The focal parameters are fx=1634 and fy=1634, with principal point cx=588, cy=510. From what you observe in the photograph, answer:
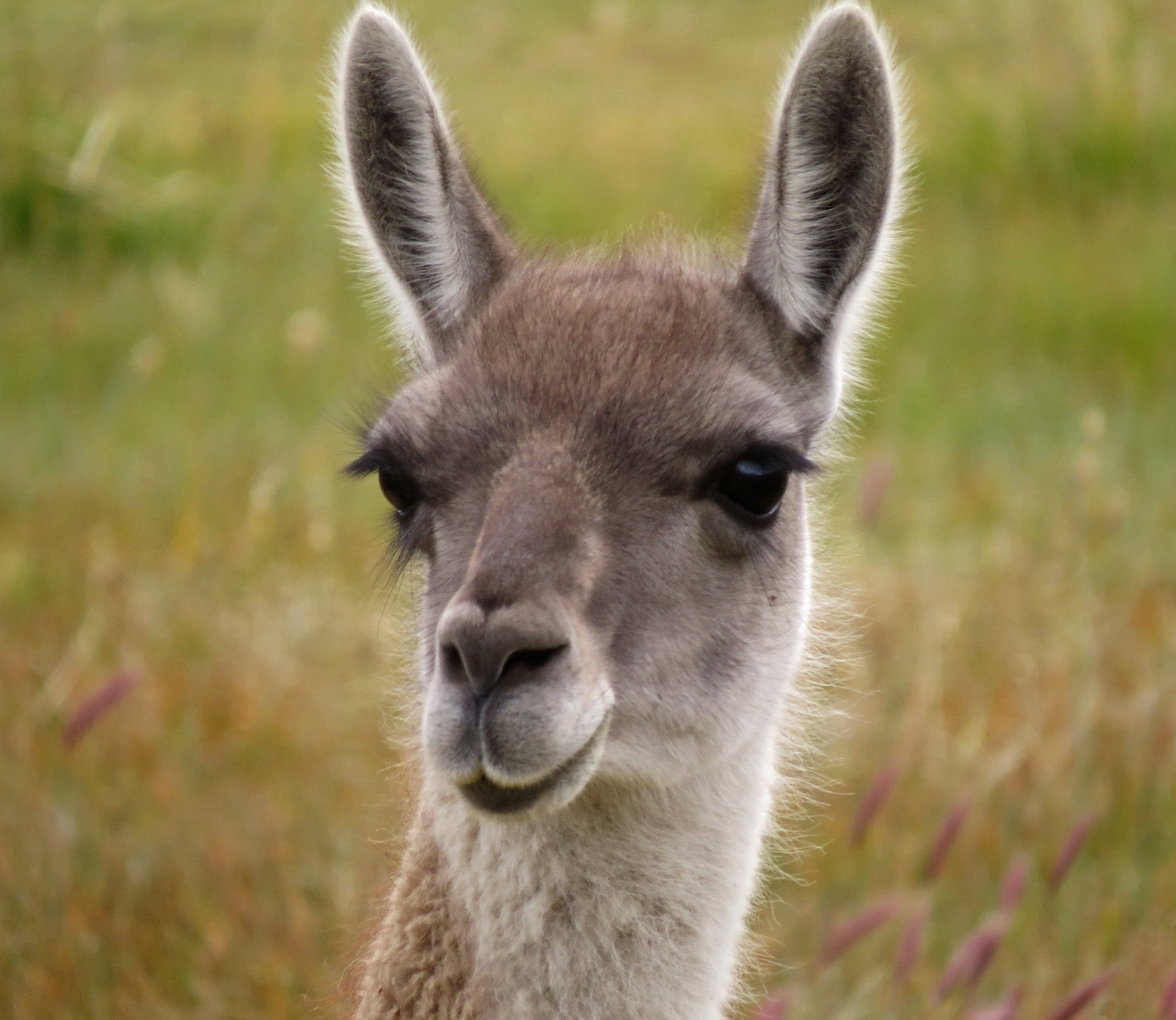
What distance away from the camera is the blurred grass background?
14.6ft

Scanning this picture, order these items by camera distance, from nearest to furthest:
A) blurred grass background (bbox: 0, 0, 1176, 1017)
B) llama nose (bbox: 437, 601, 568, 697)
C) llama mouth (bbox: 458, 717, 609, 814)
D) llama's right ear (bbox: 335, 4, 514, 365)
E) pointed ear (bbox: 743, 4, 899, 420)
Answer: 1. llama nose (bbox: 437, 601, 568, 697)
2. llama mouth (bbox: 458, 717, 609, 814)
3. pointed ear (bbox: 743, 4, 899, 420)
4. llama's right ear (bbox: 335, 4, 514, 365)
5. blurred grass background (bbox: 0, 0, 1176, 1017)

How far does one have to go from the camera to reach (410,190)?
11.8 ft

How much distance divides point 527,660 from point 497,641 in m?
0.08

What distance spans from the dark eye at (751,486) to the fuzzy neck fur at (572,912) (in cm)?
50

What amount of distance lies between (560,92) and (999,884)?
11.5 meters

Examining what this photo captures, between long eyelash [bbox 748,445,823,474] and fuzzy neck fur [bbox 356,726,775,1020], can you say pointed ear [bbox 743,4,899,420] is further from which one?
fuzzy neck fur [bbox 356,726,775,1020]

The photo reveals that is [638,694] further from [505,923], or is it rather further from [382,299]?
[382,299]

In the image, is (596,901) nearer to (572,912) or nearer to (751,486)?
(572,912)

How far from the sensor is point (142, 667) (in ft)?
18.6

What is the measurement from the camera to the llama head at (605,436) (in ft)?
8.78

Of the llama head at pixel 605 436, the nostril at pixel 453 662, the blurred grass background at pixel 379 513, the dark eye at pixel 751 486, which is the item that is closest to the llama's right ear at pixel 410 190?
the llama head at pixel 605 436

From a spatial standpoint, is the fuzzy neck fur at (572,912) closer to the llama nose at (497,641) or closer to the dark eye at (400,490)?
the llama nose at (497,641)

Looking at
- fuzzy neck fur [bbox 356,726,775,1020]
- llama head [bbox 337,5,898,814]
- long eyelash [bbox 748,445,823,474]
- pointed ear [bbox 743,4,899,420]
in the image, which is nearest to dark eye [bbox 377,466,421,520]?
llama head [bbox 337,5,898,814]

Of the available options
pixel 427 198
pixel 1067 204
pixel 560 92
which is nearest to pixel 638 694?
pixel 427 198
